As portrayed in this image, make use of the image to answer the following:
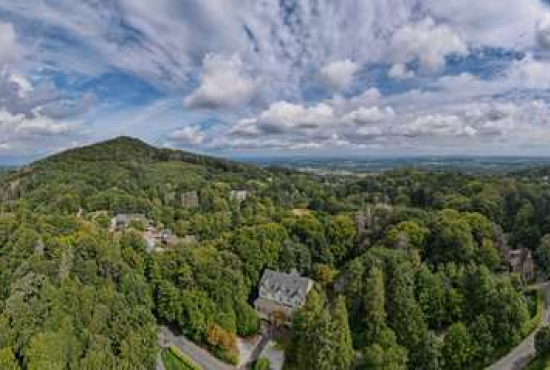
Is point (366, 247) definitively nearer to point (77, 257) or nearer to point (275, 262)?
point (275, 262)

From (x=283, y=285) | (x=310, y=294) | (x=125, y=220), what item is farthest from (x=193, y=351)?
(x=125, y=220)

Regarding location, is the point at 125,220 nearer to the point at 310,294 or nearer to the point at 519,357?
the point at 310,294

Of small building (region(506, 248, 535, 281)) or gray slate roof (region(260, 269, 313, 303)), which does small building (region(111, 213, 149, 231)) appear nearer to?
gray slate roof (region(260, 269, 313, 303))

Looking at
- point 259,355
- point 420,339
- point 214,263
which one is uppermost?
point 214,263

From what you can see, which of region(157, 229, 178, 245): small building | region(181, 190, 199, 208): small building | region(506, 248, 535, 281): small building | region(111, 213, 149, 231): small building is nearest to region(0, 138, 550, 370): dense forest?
region(506, 248, 535, 281): small building

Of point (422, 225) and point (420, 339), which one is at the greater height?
point (422, 225)

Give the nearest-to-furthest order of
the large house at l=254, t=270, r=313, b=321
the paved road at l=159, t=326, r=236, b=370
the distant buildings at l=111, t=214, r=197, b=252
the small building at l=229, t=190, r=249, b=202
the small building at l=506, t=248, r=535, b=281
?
the paved road at l=159, t=326, r=236, b=370 < the large house at l=254, t=270, r=313, b=321 < the small building at l=506, t=248, r=535, b=281 < the distant buildings at l=111, t=214, r=197, b=252 < the small building at l=229, t=190, r=249, b=202

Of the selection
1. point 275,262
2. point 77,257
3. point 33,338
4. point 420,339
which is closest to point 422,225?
point 275,262
